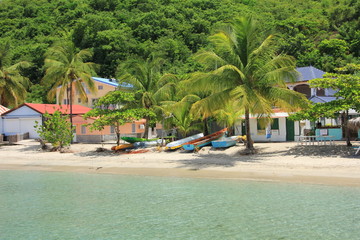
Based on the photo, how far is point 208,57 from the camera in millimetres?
18469

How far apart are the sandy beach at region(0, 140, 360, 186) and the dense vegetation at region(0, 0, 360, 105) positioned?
909 inches

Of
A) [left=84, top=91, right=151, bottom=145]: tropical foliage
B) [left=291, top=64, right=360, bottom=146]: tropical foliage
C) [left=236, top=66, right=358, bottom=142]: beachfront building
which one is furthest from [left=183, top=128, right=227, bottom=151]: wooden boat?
[left=291, top=64, right=360, bottom=146]: tropical foliage

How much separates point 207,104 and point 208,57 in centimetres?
243

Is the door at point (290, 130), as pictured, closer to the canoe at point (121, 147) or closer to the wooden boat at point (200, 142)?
the wooden boat at point (200, 142)

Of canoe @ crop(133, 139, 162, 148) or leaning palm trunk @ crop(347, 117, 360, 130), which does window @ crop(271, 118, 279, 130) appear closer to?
leaning palm trunk @ crop(347, 117, 360, 130)

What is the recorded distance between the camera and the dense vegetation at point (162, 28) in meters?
48.2

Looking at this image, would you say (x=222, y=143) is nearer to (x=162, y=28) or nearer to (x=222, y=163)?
(x=222, y=163)

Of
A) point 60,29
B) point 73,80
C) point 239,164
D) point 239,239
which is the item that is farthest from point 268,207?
point 60,29

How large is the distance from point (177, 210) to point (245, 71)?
31.6ft

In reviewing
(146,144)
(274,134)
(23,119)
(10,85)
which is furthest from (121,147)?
(10,85)

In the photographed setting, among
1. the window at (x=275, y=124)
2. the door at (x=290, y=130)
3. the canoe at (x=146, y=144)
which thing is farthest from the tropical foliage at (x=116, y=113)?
the door at (x=290, y=130)

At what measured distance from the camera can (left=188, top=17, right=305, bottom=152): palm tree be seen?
59.6 ft

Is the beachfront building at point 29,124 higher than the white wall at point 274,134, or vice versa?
the beachfront building at point 29,124

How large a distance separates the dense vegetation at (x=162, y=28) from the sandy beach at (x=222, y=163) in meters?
23.1
